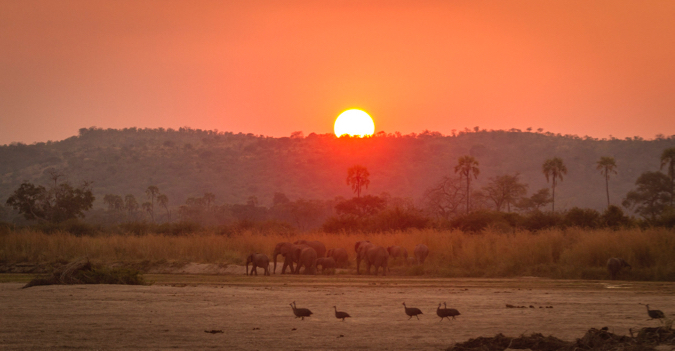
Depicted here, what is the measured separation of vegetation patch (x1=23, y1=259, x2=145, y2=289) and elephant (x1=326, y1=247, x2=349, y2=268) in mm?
10656

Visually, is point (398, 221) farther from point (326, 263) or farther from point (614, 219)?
point (326, 263)

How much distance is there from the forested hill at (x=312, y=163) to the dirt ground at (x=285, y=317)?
97.4m

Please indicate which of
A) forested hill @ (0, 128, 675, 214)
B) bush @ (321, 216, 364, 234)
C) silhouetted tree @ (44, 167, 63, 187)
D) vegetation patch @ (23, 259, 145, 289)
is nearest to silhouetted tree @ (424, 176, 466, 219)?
bush @ (321, 216, 364, 234)

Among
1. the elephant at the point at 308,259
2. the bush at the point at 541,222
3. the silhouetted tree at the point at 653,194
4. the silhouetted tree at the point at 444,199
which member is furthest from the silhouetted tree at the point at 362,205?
the elephant at the point at 308,259

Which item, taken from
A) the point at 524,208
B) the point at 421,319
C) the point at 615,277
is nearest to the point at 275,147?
the point at 524,208

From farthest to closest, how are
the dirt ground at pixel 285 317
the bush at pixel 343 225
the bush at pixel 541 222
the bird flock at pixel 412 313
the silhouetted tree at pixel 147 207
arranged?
the silhouetted tree at pixel 147 207 < the bush at pixel 343 225 < the bush at pixel 541 222 < the bird flock at pixel 412 313 < the dirt ground at pixel 285 317

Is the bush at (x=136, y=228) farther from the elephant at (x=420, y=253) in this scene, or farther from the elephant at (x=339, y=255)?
the elephant at (x=420, y=253)

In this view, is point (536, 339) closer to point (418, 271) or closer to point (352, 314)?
point (352, 314)

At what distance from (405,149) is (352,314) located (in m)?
138

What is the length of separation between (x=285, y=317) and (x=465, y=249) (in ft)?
52.2

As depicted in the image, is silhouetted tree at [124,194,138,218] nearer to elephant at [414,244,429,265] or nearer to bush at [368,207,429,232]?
bush at [368,207,429,232]

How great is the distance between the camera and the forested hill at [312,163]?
118m

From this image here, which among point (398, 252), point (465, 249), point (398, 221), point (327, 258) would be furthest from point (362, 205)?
point (327, 258)

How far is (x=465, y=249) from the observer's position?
25.1 meters
